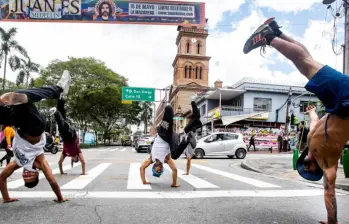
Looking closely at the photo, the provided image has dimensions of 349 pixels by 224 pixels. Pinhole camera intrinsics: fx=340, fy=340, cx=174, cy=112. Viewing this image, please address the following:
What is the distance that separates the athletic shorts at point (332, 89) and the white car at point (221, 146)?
15.2m

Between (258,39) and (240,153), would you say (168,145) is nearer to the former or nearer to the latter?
(258,39)

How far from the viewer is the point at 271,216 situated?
4.29 meters

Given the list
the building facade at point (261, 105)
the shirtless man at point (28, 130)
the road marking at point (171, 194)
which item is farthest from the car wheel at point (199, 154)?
the building facade at point (261, 105)

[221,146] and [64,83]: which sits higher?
[64,83]

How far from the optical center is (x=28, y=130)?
15.4 feet

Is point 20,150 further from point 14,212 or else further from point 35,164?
point 14,212

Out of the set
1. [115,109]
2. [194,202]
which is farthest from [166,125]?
[115,109]

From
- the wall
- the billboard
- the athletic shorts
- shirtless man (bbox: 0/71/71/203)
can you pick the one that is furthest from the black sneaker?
the wall

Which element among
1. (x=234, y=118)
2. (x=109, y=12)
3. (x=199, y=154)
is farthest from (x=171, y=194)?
(x=234, y=118)

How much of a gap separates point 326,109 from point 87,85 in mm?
39168

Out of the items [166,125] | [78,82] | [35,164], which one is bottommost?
[35,164]

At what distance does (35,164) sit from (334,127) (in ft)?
13.0

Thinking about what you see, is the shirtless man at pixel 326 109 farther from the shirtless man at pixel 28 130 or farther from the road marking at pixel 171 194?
the shirtless man at pixel 28 130

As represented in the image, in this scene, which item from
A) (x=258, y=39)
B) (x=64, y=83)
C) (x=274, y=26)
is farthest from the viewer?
(x=64, y=83)
